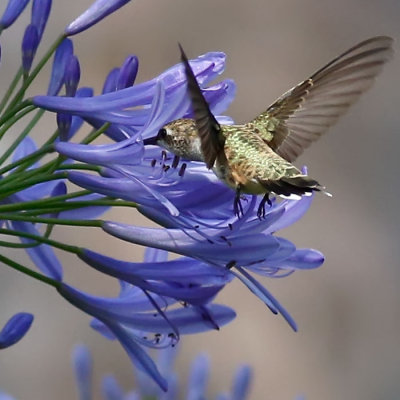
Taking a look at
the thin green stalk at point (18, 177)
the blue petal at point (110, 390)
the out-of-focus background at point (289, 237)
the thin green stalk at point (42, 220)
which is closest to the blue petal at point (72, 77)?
the thin green stalk at point (18, 177)

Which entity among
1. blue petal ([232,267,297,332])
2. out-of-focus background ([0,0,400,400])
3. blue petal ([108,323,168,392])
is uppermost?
blue petal ([232,267,297,332])

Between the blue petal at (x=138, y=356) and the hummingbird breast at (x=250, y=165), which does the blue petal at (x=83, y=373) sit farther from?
the hummingbird breast at (x=250, y=165)

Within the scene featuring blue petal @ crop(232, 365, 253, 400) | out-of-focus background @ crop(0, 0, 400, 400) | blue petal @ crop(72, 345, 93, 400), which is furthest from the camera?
out-of-focus background @ crop(0, 0, 400, 400)

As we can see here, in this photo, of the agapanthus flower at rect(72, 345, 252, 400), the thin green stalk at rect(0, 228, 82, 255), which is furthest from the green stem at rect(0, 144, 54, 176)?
the agapanthus flower at rect(72, 345, 252, 400)

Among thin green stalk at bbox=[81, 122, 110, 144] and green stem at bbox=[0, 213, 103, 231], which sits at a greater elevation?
thin green stalk at bbox=[81, 122, 110, 144]

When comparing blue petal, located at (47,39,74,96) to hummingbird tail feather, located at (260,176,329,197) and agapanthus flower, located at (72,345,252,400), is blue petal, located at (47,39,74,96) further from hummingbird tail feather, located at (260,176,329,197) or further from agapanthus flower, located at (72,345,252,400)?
agapanthus flower, located at (72,345,252,400)

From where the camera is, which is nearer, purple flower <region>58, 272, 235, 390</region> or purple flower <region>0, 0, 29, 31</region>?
purple flower <region>58, 272, 235, 390</region>

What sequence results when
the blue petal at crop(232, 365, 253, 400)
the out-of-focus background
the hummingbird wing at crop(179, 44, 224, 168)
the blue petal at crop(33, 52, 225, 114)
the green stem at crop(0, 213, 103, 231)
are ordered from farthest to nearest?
the out-of-focus background → the blue petal at crop(232, 365, 253, 400) → the blue petal at crop(33, 52, 225, 114) → the green stem at crop(0, 213, 103, 231) → the hummingbird wing at crop(179, 44, 224, 168)
